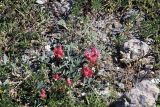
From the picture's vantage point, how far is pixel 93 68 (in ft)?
24.8

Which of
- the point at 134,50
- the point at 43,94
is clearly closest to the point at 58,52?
the point at 43,94

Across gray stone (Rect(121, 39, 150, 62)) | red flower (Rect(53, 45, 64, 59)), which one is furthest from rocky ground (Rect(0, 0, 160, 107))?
red flower (Rect(53, 45, 64, 59))

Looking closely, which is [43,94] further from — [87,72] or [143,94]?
[143,94]

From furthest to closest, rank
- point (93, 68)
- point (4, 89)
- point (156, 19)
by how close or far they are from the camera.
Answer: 1. point (156, 19)
2. point (93, 68)
3. point (4, 89)

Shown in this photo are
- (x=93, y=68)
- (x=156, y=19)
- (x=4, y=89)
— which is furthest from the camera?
(x=156, y=19)

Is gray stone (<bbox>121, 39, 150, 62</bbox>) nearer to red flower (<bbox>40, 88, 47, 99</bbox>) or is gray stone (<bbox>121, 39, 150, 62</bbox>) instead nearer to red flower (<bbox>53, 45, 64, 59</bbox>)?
red flower (<bbox>53, 45, 64, 59</bbox>)

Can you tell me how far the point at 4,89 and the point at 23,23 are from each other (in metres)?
1.53

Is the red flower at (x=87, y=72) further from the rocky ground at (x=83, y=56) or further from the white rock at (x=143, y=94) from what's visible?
the white rock at (x=143, y=94)

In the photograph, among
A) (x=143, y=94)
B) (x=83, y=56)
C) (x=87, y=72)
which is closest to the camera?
(x=143, y=94)

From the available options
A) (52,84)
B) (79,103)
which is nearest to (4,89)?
(52,84)

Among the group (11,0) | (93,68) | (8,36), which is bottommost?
(93,68)

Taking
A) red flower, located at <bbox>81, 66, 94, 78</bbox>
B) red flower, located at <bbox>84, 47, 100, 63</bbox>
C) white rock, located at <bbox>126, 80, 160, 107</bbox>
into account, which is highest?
red flower, located at <bbox>84, 47, 100, 63</bbox>

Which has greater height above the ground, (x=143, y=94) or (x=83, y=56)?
(x=83, y=56)

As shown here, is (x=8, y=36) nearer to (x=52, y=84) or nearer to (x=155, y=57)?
(x=52, y=84)
